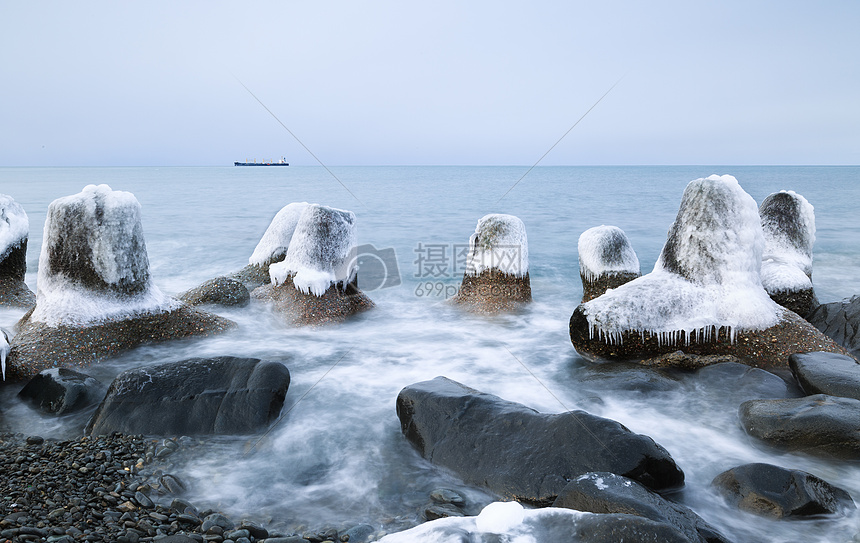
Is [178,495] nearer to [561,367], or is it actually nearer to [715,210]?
[561,367]

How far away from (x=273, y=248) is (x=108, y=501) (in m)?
6.13

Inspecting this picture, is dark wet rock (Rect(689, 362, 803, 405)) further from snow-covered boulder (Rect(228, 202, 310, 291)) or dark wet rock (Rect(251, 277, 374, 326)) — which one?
snow-covered boulder (Rect(228, 202, 310, 291))

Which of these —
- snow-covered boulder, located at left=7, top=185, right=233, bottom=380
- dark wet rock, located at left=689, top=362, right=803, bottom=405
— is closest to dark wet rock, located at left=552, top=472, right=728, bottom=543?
dark wet rock, located at left=689, top=362, right=803, bottom=405

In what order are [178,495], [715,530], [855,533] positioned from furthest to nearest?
[178,495], [855,533], [715,530]

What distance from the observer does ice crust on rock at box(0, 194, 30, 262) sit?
8516 mm

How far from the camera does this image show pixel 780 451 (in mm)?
4270

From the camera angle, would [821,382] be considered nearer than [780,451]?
No

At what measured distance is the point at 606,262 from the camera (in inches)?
332

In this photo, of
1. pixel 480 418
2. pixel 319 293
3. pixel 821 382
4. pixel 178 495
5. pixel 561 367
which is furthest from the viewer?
pixel 319 293

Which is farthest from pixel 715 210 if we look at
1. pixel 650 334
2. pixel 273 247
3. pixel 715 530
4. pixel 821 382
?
pixel 273 247

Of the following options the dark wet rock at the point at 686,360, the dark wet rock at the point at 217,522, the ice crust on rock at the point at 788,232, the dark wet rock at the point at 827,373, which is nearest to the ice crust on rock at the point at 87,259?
the dark wet rock at the point at 217,522

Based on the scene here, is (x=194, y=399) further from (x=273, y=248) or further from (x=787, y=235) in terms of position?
(x=787, y=235)

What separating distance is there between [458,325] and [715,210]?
147 inches

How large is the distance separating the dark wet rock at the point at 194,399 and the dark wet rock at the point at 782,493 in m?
3.72
